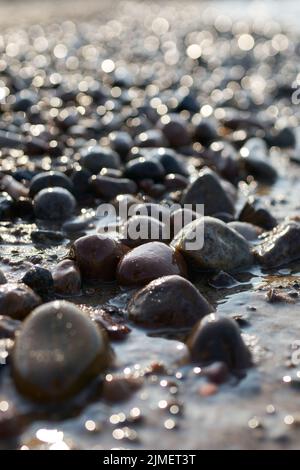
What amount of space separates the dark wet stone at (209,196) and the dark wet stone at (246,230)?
0.33 meters

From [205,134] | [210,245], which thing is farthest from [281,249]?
[205,134]

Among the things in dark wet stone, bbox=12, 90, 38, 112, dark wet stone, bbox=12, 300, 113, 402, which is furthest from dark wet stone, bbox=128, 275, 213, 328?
dark wet stone, bbox=12, 90, 38, 112

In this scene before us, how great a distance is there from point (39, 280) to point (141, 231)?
0.70m

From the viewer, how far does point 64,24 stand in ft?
50.6

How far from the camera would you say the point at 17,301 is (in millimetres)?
2543

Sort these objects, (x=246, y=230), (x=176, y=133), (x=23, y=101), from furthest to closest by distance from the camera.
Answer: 1. (x=23, y=101)
2. (x=176, y=133)
3. (x=246, y=230)

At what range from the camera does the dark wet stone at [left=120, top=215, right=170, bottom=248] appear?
3.31 meters

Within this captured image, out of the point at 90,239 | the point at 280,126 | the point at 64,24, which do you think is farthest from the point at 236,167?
the point at 64,24

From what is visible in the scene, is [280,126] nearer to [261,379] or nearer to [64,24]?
[261,379]

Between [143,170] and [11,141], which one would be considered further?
[11,141]

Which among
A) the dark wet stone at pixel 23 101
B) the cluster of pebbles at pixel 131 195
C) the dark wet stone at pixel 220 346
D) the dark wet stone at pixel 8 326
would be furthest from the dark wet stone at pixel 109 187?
the dark wet stone at pixel 23 101

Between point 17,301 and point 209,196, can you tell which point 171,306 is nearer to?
point 17,301

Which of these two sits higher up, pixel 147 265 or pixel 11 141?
pixel 11 141
